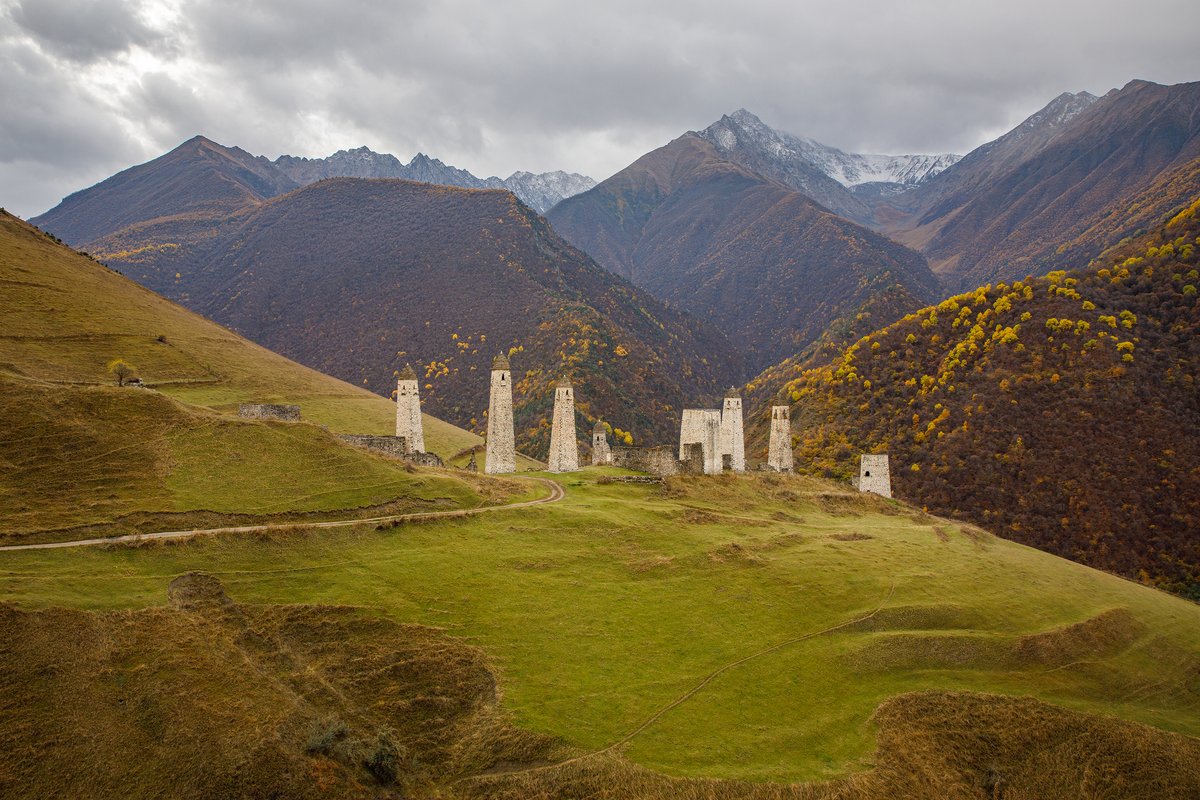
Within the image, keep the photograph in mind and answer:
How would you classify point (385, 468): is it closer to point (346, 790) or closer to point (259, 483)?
point (259, 483)

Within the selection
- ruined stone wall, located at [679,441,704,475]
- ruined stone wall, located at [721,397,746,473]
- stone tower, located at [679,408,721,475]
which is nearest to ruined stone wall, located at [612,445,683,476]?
ruined stone wall, located at [679,441,704,475]

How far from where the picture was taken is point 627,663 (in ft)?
74.0

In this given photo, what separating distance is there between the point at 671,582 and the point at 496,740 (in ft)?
36.4

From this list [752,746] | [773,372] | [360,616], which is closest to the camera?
[752,746]

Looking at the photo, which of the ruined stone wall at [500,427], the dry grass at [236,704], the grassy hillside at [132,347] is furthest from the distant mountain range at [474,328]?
the dry grass at [236,704]

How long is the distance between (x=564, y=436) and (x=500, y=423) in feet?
15.5

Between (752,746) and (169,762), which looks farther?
(752,746)

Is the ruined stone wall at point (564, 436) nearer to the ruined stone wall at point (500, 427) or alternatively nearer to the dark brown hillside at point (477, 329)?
the ruined stone wall at point (500, 427)

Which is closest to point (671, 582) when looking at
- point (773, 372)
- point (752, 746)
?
point (752, 746)

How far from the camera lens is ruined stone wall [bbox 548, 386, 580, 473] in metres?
48.0

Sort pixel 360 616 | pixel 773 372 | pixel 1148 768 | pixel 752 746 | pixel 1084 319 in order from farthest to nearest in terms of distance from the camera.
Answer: pixel 773 372 → pixel 1084 319 → pixel 1148 768 → pixel 360 616 → pixel 752 746

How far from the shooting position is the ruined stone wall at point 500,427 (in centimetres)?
4500

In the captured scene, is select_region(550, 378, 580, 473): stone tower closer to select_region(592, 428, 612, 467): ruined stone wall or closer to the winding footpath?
select_region(592, 428, 612, 467): ruined stone wall

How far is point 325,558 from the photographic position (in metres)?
24.4
